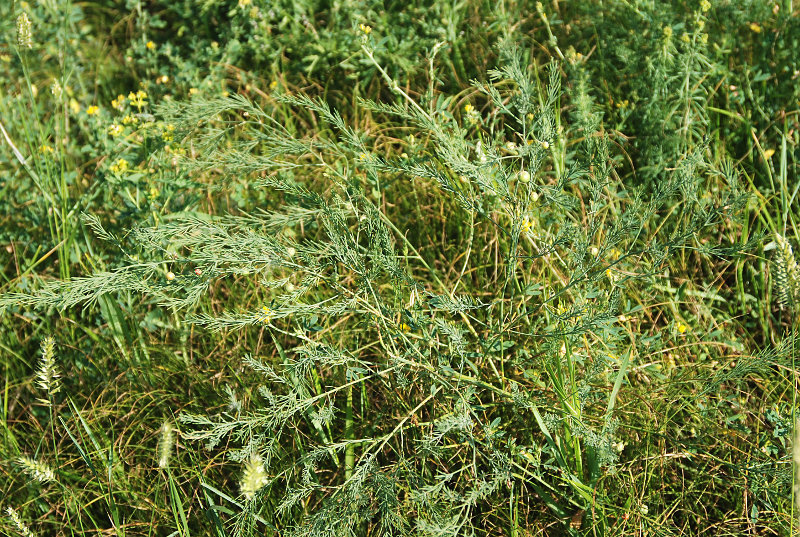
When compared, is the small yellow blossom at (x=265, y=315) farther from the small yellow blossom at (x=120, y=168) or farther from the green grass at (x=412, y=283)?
the small yellow blossom at (x=120, y=168)

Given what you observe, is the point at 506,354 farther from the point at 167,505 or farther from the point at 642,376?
the point at 167,505

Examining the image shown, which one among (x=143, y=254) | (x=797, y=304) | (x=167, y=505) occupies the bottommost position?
(x=167, y=505)

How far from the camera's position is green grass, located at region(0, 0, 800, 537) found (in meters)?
1.83

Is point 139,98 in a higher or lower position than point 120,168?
higher

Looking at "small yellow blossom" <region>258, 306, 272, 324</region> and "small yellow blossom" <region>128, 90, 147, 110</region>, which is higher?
"small yellow blossom" <region>128, 90, 147, 110</region>

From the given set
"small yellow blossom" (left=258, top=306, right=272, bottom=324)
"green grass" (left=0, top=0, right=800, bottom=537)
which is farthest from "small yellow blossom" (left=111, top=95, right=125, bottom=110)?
"small yellow blossom" (left=258, top=306, right=272, bottom=324)

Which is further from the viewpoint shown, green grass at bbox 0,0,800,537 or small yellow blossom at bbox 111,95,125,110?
small yellow blossom at bbox 111,95,125,110

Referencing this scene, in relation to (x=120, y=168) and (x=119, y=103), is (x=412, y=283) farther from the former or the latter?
(x=119, y=103)

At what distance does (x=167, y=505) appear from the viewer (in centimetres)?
217

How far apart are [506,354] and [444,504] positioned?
0.51m

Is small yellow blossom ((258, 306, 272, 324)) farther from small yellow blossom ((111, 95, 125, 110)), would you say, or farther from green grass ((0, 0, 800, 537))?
small yellow blossom ((111, 95, 125, 110))

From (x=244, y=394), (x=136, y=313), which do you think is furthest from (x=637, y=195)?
(x=136, y=313)

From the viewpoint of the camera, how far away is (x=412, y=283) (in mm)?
1883

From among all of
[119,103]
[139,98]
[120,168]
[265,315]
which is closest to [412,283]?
[265,315]
